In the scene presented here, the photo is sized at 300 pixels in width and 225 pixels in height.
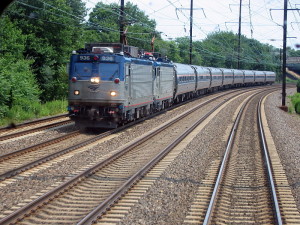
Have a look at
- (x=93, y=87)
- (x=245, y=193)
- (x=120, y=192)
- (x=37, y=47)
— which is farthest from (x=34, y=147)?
(x=37, y=47)

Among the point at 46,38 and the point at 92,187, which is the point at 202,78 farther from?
the point at 92,187

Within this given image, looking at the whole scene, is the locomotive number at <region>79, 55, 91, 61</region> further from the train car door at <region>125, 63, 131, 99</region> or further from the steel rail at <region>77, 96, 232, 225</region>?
the steel rail at <region>77, 96, 232, 225</region>

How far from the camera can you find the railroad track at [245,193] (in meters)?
7.08

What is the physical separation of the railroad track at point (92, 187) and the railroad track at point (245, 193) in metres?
1.67

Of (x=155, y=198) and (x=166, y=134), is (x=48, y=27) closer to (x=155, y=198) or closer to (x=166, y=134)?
(x=166, y=134)

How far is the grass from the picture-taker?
1888 centimetres

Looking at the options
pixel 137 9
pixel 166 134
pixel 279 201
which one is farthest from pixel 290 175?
pixel 137 9

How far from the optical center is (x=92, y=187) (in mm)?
8742

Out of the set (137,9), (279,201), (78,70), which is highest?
(137,9)

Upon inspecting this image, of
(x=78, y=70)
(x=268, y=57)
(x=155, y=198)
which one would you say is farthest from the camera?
(x=268, y=57)

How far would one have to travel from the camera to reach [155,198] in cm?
802

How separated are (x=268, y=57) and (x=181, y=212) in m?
87.4

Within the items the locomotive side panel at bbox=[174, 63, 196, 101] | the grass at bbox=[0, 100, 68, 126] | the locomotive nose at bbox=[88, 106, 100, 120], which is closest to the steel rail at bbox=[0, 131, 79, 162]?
the locomotive nose at bbox=[88, 106, 100, 120]

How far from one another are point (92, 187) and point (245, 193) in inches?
125
